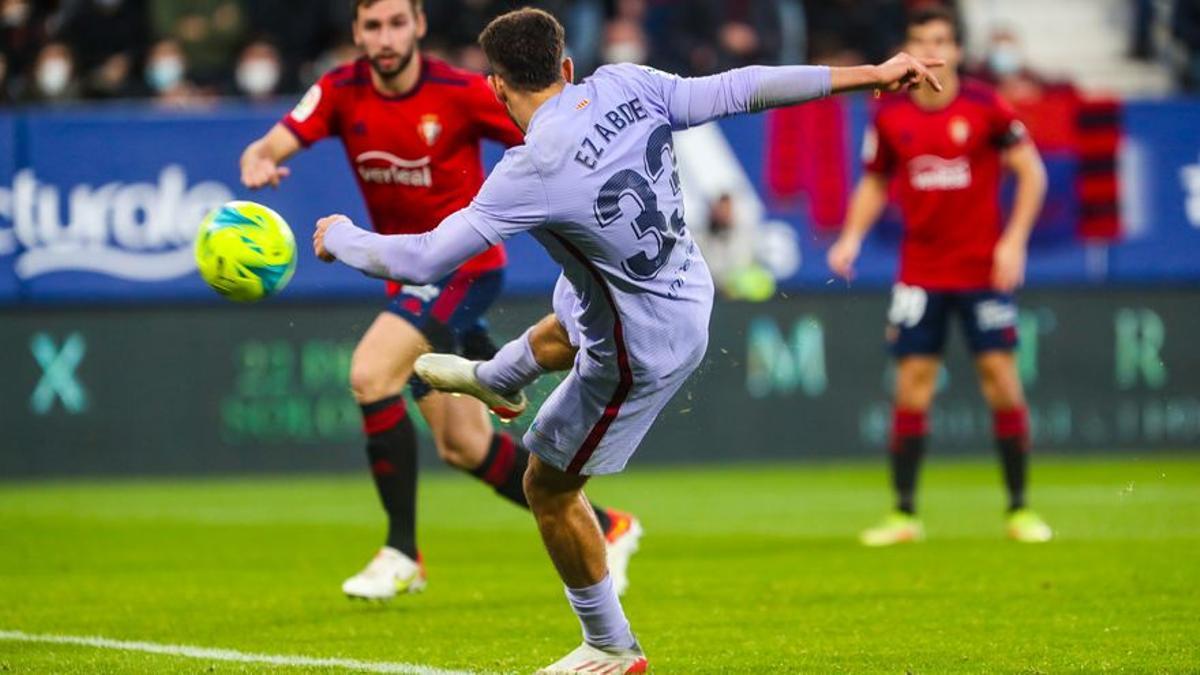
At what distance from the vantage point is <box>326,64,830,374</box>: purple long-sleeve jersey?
5734 mm

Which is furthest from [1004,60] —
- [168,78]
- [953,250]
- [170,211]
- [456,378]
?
[456,378]

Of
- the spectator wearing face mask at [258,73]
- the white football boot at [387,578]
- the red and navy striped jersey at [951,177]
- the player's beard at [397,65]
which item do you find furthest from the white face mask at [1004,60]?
→ the white football boot at [387,578]

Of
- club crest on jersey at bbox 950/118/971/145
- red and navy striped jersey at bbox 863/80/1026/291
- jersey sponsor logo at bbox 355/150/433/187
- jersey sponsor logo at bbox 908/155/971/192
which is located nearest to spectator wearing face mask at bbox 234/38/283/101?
red and navy striped jersey at bbox 863/80/1026/291

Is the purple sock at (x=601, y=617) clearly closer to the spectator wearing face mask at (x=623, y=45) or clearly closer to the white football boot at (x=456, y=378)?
the white football boot at (x=456, y=378)

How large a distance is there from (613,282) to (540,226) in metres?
0.33

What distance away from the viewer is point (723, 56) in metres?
18.0

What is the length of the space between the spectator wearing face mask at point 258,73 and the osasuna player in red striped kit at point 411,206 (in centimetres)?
899

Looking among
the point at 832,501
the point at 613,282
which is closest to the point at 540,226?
the point at 613,282

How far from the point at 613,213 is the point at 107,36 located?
13450 mm

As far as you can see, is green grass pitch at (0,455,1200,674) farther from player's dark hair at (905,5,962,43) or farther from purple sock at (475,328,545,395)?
player's dark hair at (905,5,962,43)

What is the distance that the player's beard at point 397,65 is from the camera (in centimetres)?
873

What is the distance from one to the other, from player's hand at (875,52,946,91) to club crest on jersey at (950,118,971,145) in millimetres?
4751

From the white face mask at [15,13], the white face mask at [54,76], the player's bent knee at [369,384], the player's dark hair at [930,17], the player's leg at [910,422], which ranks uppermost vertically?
the player's dark hair at [930,17]

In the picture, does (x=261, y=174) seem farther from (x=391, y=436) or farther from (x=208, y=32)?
(x=208, y=32)
